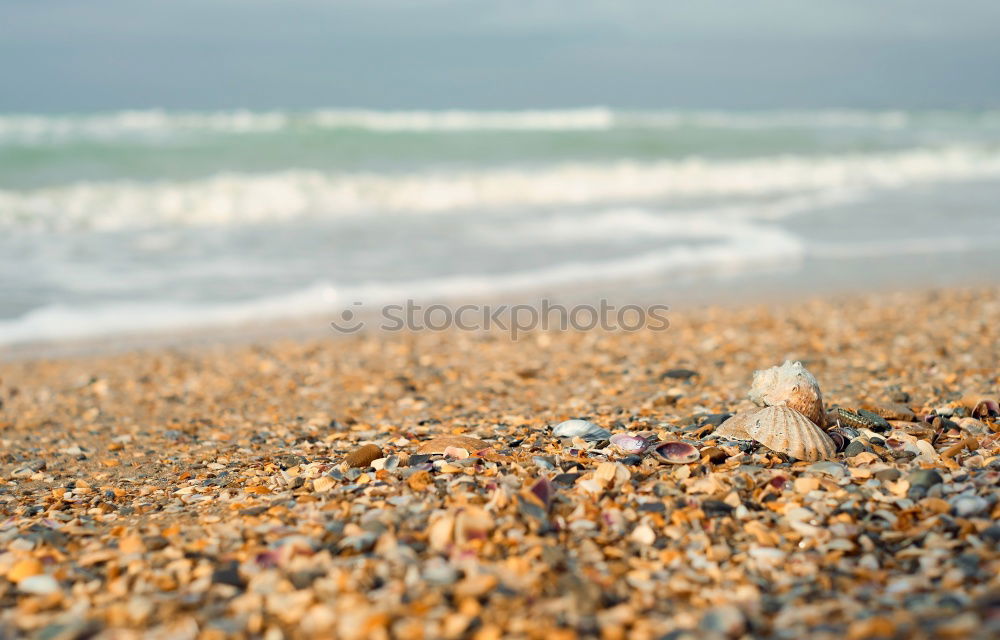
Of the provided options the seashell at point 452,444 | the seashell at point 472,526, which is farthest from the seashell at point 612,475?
the seashell at point 452,444

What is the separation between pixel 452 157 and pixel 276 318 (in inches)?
529

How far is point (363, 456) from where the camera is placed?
3299 millimetres

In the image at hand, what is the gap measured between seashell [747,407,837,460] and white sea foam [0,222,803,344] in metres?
4.81

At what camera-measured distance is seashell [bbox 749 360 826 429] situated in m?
3.30

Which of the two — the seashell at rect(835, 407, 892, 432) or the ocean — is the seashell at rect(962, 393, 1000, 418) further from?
the ocean

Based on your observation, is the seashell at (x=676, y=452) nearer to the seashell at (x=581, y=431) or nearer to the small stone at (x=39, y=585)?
the seashell at (x=581, y=431)

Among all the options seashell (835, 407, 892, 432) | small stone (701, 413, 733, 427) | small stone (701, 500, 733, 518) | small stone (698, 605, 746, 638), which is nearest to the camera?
small stone (698, 605, 746, 638)

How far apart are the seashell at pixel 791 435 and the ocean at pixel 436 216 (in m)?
4.93

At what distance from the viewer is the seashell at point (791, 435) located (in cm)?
309

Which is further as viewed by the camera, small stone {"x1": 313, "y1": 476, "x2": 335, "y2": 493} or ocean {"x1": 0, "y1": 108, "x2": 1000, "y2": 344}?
ocean {"x1": 0, "y1": 108, "x2": 1000, "y2": 344}

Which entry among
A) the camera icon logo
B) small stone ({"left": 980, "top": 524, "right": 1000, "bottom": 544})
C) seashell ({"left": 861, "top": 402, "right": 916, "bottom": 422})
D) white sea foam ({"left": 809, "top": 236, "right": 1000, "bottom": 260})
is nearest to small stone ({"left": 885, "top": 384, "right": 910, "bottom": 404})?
seashell ({"left": 861, "top": 402, "right": 916, "bottom": 422})

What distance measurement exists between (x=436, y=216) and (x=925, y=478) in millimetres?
10845

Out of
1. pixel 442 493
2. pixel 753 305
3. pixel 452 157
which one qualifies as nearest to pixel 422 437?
pixel 442 493

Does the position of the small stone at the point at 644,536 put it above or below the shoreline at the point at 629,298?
below
